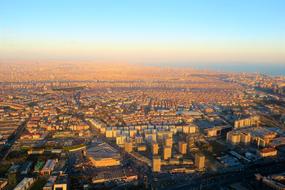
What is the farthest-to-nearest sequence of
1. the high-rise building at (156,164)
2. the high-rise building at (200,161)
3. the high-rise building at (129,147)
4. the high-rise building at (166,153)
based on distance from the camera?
1. the high-rise building at (129,147)
2. the high-rise building at (166,153)
3. the high-rise building at (200,161)
4. the high-rise building at (156,164)

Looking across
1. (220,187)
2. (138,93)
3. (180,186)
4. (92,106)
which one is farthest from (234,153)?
(138,93)

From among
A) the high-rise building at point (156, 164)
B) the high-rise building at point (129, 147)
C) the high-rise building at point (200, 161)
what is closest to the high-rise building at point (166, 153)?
the high-rise building at point (156, 164)

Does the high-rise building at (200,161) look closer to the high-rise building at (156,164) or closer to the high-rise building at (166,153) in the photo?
the high-rise building at (166,153)

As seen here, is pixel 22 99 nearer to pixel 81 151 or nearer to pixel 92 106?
pixel 92 106

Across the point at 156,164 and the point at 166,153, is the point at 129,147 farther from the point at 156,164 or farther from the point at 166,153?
the point at 156,164

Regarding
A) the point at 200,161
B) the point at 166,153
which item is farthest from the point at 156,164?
the point at 200,161

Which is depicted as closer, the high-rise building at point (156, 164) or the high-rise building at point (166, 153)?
the high-rise building at point (156, 164)

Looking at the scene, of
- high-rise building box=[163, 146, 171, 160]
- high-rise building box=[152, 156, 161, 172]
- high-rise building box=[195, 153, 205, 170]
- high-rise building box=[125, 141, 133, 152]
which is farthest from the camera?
high-rise building box=[125, 141, 133, 152]

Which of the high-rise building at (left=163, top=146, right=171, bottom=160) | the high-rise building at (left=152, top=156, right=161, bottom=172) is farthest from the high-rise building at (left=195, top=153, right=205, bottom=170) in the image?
the high-rise building at (left=152, top=156, right=161, bottom=172)

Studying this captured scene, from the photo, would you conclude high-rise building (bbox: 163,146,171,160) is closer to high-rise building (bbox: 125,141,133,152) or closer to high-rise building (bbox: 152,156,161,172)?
high-rise building (bbox: 152,156,161,172)

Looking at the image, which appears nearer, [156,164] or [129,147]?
[156,164]

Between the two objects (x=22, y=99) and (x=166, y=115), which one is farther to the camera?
(x=22, y=99)
